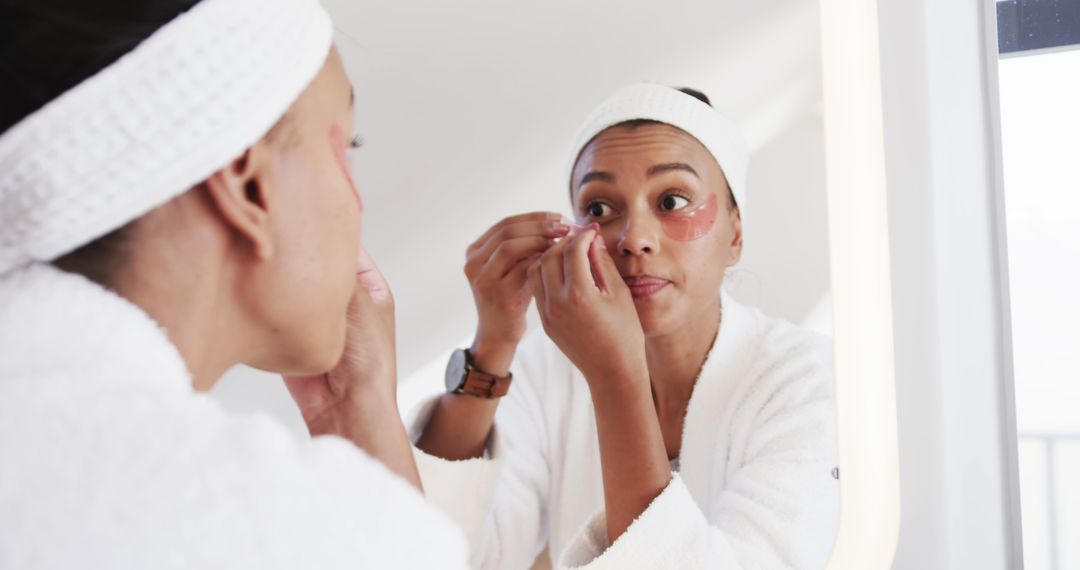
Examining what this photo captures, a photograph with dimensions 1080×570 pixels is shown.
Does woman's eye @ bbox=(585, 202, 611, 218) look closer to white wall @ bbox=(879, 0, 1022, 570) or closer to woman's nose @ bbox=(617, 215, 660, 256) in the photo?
woman's nose @ bbox=(617, 215, 660, 256)

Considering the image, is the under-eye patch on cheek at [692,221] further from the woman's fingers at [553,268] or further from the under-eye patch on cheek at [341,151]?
the under-eye patch on cheek at [341,151]

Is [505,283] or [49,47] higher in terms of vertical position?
[49,47]

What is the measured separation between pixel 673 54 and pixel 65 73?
1.41 feet

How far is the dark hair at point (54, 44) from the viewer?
0.37 m

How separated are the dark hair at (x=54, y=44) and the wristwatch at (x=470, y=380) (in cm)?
32

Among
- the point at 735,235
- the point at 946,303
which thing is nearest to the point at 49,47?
the point at 735,235

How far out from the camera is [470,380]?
0.62 m

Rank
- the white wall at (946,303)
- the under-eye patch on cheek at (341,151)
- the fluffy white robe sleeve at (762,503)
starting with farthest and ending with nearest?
the white wall at (946,303), the fluffy white robe sleeve at (762,503), the under-eye patch on cheek at (341,151)

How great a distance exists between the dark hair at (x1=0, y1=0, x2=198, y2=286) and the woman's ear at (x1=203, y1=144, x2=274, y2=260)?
0.07m

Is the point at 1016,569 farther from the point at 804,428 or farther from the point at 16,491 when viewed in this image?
the point at 16,491

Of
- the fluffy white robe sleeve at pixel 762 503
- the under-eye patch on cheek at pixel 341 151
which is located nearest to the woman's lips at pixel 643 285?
the fluffy white robe sleeve at pixel 762 503

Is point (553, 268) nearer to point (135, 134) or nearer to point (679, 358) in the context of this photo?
point (679, 358)

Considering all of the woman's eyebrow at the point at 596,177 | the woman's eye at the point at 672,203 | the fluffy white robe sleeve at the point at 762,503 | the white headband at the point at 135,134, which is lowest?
the fluffy white robe sleeve at the point at 762,503

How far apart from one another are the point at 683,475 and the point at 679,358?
8cm
